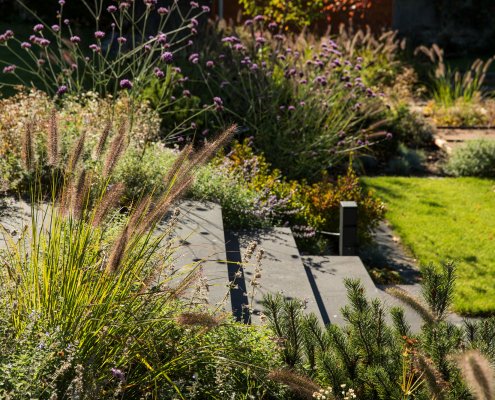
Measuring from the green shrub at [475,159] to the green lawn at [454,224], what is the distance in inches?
8.4

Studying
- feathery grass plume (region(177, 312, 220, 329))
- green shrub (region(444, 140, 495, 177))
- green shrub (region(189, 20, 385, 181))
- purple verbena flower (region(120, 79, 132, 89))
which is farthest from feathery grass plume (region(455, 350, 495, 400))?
green shrub (region(444, 140, 495, 177))

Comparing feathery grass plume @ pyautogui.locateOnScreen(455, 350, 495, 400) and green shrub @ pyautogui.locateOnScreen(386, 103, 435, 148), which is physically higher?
feathery grass plume @ pyautogui.locateOnScreen(455, 350, 495, 400)

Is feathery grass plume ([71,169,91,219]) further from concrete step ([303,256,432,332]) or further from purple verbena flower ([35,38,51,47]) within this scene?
purple verbena flower ([35,38,51,47])

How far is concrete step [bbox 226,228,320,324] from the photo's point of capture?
4880 millimetres

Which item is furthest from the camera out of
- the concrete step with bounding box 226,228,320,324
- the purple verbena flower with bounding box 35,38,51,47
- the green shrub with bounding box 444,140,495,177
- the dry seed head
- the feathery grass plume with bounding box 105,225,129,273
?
the green shrub with bounding box 444,140,495,177

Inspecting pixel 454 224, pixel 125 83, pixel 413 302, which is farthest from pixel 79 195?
pixel 454 224

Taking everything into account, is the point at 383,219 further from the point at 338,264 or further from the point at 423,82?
the point at 423,82

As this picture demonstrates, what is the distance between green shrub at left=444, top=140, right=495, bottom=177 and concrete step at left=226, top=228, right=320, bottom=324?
3.53 m

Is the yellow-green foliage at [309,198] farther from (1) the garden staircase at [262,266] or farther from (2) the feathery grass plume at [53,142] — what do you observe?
(2) the feathery grass plume at [53,142]

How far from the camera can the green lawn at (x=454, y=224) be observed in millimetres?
6062

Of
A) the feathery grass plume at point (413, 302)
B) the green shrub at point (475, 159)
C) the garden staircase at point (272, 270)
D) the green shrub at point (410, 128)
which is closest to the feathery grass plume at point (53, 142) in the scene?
the feathery grass plume at point (413, 302)

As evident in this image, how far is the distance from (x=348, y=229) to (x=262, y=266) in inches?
42.0

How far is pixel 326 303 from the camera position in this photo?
17.1 ft

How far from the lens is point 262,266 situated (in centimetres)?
543
